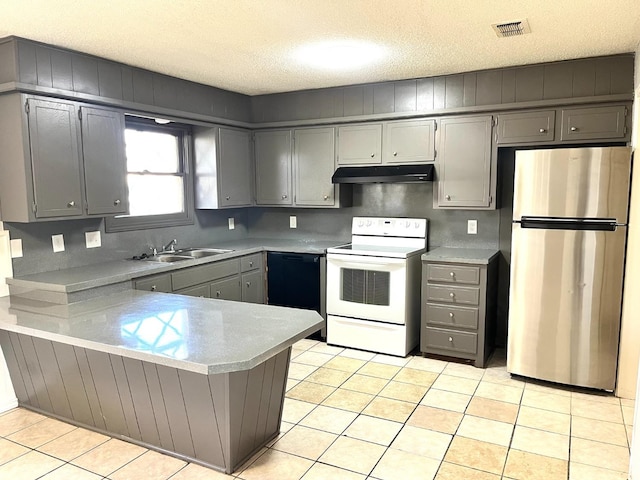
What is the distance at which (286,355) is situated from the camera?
2.54 m

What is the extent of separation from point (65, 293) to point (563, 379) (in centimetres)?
330

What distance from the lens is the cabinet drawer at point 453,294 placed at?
12.2ft

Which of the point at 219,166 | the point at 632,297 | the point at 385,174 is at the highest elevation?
the point at 219,166

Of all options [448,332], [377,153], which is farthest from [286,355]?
[377,153]

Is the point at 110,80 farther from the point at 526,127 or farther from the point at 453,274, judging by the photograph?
the point at 526,127

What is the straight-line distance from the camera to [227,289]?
13.6 ft

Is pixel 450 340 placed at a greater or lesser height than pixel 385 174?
lesser

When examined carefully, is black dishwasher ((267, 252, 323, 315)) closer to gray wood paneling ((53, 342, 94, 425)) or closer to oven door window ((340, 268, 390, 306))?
oven door window ((340, 268, 390, 306))

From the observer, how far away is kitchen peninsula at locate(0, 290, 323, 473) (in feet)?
6.88

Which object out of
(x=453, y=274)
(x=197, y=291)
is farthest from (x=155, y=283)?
(x=453, y=274)

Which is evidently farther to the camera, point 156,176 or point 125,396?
point 156,176

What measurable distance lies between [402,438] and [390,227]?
2.19 m

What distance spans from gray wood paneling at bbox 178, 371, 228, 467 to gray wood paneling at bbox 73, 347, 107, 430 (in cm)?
66

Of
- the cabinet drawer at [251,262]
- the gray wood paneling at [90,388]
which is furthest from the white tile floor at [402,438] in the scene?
the cabinet drawer at [251,262]
